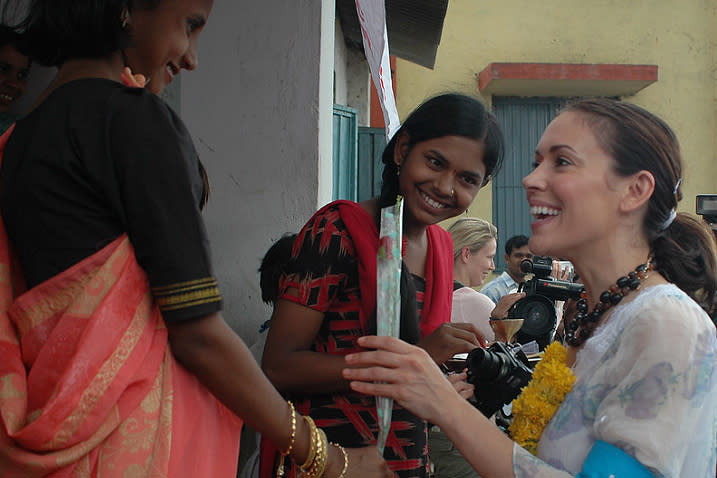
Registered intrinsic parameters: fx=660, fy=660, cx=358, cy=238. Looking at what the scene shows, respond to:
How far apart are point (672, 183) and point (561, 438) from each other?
63cm

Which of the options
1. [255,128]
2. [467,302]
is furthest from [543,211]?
[467,302]

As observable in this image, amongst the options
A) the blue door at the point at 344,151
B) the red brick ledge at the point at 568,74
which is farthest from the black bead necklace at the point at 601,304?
the red brick ledge at the point at 568,74

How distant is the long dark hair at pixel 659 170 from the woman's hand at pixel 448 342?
52 cm

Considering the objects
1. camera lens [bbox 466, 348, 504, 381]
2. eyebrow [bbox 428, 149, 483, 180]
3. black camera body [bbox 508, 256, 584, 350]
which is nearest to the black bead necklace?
camera lens [bbox 466, 348, 504, 381]

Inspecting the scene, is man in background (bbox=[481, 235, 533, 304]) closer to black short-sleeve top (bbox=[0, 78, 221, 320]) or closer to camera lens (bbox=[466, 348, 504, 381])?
camera lens (bbox=[466, 348, 504, 381])

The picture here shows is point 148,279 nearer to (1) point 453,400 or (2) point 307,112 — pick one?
(1) point 453,400

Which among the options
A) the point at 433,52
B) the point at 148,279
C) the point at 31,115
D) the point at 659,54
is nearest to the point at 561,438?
the point at 148,279

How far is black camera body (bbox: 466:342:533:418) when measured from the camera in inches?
70.0

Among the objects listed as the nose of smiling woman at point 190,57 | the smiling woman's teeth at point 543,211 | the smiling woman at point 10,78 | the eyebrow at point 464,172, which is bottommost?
the smiling woman's teeth at point 543,211

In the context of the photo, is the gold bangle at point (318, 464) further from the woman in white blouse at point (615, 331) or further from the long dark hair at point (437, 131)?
the long dark hair at point (437, 131)

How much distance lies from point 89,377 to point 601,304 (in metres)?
1.11

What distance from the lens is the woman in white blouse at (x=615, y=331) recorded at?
123 centimetres

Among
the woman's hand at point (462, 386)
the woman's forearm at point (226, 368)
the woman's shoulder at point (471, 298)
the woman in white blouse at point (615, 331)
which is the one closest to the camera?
the woman's forearm at point (226, 368)

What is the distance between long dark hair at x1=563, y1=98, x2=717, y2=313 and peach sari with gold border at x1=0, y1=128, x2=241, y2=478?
1057mm
